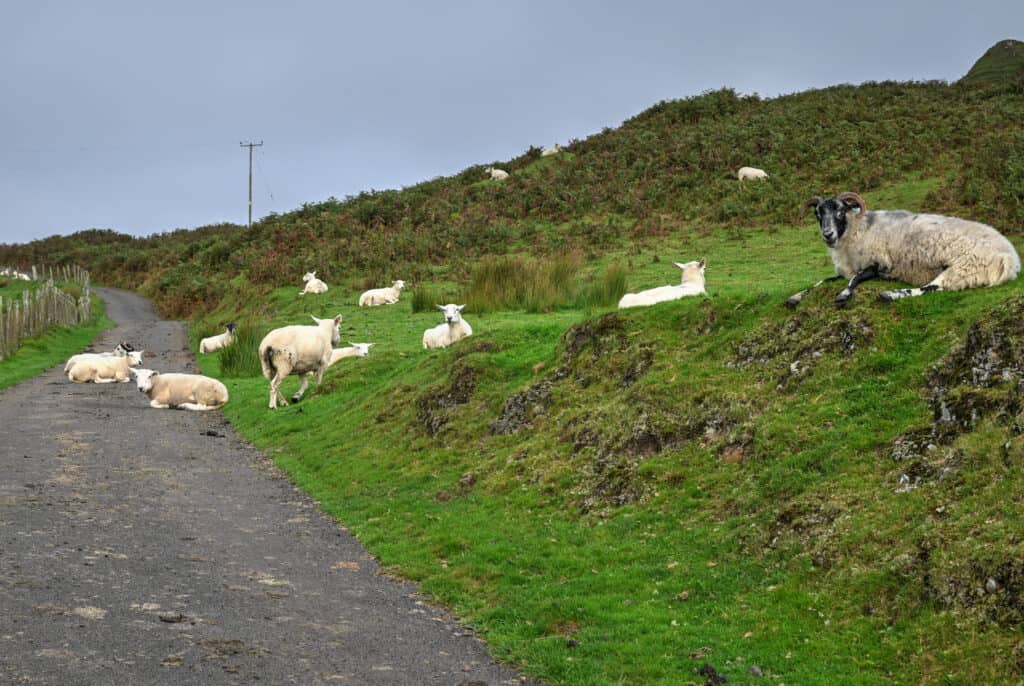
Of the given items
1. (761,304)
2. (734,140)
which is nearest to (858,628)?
(761,304)

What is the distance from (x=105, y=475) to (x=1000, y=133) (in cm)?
4365

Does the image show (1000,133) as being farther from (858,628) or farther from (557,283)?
(858,628)

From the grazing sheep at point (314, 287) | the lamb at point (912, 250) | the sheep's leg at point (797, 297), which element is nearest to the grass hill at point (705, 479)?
the sheep's leg at point (797, 297)

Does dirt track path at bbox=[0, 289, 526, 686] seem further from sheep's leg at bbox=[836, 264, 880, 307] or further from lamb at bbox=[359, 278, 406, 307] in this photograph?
lamb at bbox=[359, 278, 406, 307]

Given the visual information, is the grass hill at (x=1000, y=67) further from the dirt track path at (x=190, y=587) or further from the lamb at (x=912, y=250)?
the dirt track path at (x=190, y=587)

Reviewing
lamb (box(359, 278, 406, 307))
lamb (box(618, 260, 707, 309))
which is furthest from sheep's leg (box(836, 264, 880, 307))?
lamb (box(359, 278, 406, 307))

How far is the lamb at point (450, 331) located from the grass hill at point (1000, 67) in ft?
152

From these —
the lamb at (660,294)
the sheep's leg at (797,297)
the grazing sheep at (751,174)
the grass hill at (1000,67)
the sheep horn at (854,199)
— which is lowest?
the sheep's leg at (797,297)

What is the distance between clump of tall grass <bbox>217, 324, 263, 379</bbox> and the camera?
95.2 feet

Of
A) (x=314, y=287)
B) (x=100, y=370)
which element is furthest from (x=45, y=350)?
(x=314, y=287)

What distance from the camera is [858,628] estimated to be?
23.1 feet

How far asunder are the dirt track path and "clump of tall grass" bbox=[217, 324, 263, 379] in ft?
39.1

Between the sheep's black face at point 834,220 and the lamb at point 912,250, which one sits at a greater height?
the sheep's black face at point 834,220

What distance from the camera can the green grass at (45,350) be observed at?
29578mm
